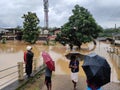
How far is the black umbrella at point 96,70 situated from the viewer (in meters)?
3.13

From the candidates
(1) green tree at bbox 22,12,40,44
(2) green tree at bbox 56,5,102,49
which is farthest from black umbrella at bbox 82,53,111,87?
(1) green tree at bbox 22,12,40,44

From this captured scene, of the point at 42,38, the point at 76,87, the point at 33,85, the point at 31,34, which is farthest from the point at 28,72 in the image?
the point at 42,38

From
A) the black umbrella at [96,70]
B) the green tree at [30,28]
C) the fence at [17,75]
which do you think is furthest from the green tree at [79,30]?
the black umbrella at [96,70]

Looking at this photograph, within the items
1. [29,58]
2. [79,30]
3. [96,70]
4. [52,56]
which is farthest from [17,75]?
[79,30]

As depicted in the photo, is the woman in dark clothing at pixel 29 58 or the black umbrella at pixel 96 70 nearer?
the black umbrella at pixel 96 70

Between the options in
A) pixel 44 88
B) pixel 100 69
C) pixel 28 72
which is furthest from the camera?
pixel 28 72

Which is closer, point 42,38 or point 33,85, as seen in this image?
point 33,85

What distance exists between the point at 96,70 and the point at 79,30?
3862cm

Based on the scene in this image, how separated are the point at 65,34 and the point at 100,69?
38274 mm

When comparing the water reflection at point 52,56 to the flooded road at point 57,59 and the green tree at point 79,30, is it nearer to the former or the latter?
the flooded road at point 57,59

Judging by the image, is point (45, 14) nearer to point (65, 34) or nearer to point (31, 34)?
point (31, 34)

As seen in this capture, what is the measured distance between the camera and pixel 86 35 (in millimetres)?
41438

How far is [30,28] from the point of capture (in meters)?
57.9

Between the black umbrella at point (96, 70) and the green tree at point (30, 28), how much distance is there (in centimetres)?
5451
